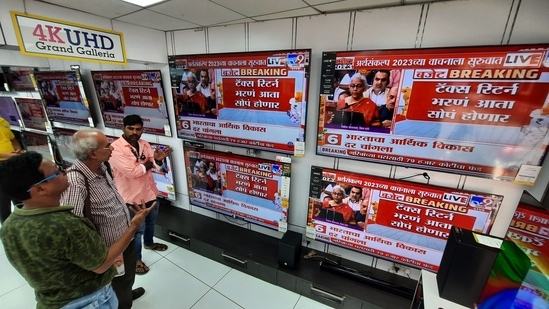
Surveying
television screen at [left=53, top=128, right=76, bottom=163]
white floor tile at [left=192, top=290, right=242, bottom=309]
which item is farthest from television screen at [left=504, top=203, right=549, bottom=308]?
television screen at [left=53, top=128, right=76, bottom=163]

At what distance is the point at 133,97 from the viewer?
8.88 feet

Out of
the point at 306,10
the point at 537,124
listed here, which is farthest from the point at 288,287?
the point at 306,10

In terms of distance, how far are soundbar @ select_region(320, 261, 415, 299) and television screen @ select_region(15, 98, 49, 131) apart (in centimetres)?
507

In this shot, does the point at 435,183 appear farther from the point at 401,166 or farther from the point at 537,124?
the point at 537,124

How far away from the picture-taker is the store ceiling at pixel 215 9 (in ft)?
4.70

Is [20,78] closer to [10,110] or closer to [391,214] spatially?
[10,110]

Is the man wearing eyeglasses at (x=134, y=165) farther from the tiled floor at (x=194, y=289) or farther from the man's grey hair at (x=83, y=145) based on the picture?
the man's grey hair at (x=83, y=145)

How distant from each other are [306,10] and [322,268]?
2.17 meters

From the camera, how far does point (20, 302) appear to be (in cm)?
195

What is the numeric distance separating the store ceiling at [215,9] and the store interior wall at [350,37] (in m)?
0.08

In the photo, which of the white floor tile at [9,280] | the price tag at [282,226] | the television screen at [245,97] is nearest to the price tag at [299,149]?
the television screen at [245,97]

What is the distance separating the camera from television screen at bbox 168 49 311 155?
5.98 ft

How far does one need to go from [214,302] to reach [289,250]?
83 centimetres

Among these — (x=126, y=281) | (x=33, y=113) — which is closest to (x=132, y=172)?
(x=126, y=281)
